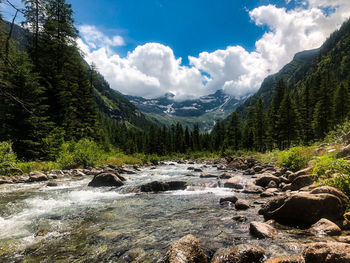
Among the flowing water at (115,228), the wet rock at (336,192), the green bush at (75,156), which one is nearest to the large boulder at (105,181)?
the flowing water at (115,228)

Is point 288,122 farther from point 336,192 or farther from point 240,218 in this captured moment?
point 240,218

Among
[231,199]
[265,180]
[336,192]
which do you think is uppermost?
[336,192]

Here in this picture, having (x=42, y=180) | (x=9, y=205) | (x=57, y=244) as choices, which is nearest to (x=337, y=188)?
(x=57, y=244)

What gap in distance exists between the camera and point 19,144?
18.2 m

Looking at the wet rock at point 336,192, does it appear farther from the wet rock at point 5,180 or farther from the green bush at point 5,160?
the green bush at point 5,160

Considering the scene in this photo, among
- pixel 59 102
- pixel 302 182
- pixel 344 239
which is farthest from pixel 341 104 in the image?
pixel 59 102

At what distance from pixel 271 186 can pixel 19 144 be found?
21834 mm

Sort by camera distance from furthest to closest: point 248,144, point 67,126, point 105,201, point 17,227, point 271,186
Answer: point 248,144, point 67,126, point 271,186, point 105,201, point 17,227

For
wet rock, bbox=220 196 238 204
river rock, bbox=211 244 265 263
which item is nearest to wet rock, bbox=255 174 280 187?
wet rock, bbox=220 196 238 204

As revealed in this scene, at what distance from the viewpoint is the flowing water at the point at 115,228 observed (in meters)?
4.32

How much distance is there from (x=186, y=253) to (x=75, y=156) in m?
20.1

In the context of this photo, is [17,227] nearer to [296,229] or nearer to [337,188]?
[296,229]

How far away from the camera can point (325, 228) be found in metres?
4.46

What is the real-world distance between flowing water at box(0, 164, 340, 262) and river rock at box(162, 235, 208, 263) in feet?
1.56
